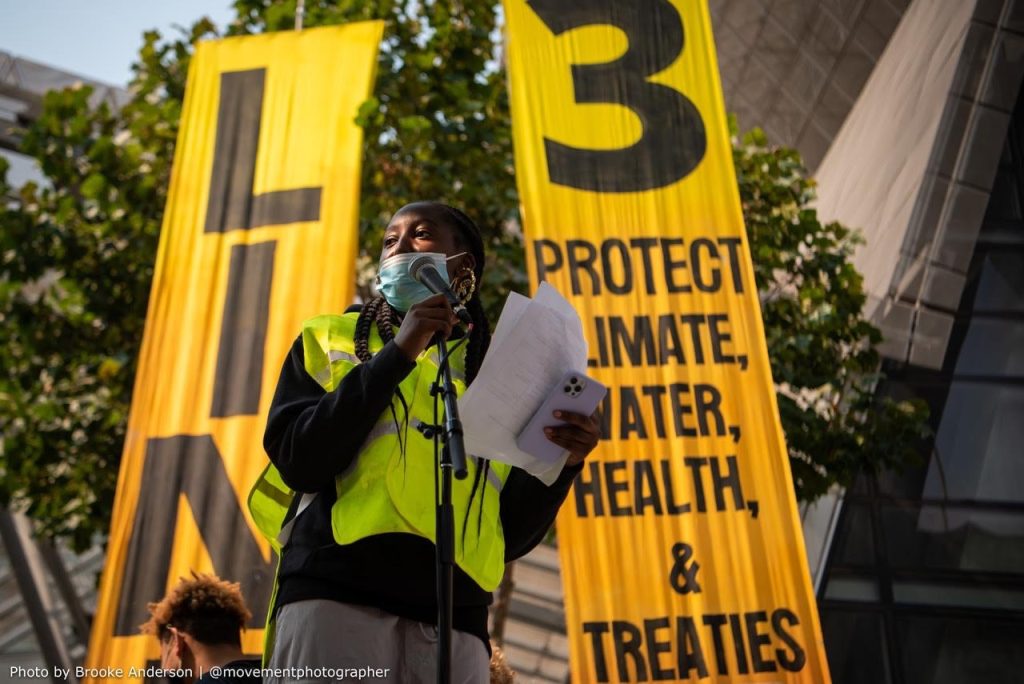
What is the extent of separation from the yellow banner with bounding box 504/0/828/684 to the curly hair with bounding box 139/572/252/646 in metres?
1.36

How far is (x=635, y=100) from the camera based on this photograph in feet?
19.7

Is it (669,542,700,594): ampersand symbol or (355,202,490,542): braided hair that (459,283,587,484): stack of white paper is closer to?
(355,202,490,542): braided hair

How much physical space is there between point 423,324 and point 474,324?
1.77 ft

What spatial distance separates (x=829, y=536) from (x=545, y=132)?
5105 millimetres

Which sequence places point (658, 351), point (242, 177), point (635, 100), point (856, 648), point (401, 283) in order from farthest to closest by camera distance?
1. point (856, 648)
2. point (242, 177)
3. point (635, 100)
4. point (658, 351)
5. point (401, 283)

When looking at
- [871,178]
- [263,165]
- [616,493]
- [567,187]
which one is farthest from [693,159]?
[871,178]

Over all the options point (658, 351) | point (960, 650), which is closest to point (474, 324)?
point (658, 351)

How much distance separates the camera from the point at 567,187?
5754mm

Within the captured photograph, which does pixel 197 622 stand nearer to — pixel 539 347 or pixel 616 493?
pixel 616 493

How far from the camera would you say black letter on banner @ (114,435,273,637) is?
18.1 feet

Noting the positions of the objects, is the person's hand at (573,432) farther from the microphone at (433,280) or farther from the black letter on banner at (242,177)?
the black letter on banner at (242,177)

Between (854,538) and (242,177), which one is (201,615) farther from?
(854,538)

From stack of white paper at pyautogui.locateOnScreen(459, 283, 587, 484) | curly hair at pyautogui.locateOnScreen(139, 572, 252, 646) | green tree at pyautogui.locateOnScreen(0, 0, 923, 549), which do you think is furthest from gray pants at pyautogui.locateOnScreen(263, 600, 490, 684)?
green tree at pyautogui.locateOnScreen(0, 0, 923, 549)

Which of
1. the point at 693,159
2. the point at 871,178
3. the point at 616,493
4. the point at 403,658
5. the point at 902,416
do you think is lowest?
the point at 403,658
